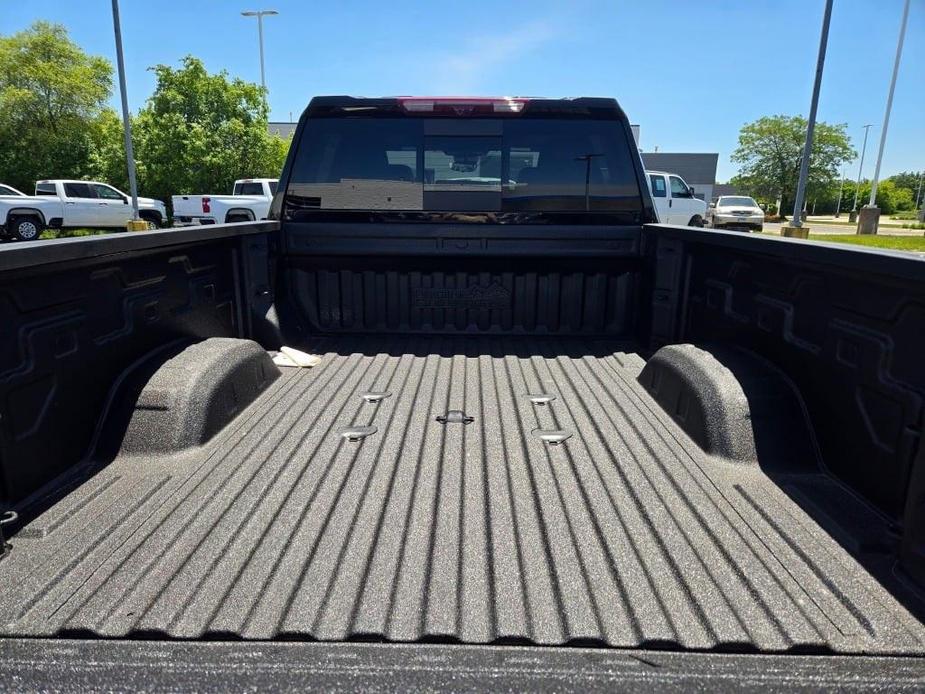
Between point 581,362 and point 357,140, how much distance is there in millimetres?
2008

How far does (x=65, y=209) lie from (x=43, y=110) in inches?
467

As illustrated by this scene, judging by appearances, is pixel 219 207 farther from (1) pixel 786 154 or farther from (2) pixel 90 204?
(1) pixel 786 154

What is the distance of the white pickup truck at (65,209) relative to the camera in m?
18.6

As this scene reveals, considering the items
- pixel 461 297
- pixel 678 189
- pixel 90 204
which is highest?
pixel 678 189

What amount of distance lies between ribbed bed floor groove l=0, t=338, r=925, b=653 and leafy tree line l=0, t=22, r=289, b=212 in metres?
24.8

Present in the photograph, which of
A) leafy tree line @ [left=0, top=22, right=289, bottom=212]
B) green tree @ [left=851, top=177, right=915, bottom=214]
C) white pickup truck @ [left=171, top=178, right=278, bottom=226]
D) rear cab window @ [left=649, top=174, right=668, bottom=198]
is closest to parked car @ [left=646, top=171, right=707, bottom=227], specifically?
rear cab window @ [left=649, top=174, right=668, bottom=198]

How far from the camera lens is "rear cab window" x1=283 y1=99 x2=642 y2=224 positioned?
384cm

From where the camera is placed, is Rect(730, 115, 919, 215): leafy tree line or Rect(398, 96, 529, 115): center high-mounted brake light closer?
Rect(398, 96, 529, 115): center high-mounted brake light

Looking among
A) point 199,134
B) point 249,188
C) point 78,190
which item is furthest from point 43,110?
point 249,188

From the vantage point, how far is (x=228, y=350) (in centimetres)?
291

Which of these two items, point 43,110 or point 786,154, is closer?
point 43,110

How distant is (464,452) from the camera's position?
247cm

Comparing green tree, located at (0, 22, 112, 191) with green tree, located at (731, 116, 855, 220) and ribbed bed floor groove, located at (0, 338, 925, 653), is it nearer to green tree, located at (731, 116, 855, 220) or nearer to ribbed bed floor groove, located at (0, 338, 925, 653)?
ribbed bed floor groove, located at (0, 338, 925, 653)

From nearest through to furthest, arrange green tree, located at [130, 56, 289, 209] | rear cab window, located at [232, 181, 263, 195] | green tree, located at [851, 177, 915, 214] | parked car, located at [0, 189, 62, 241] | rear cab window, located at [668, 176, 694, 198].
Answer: parked car, located at [0, 189, 62, 241]
rear cab window, located at [668, 176, 694, 198]
rear cab window, located at [232, 181, 263, 195]
green tree, located at [130, 56, 289, 209]
green tree, located at [851, 177, 915, 214]
